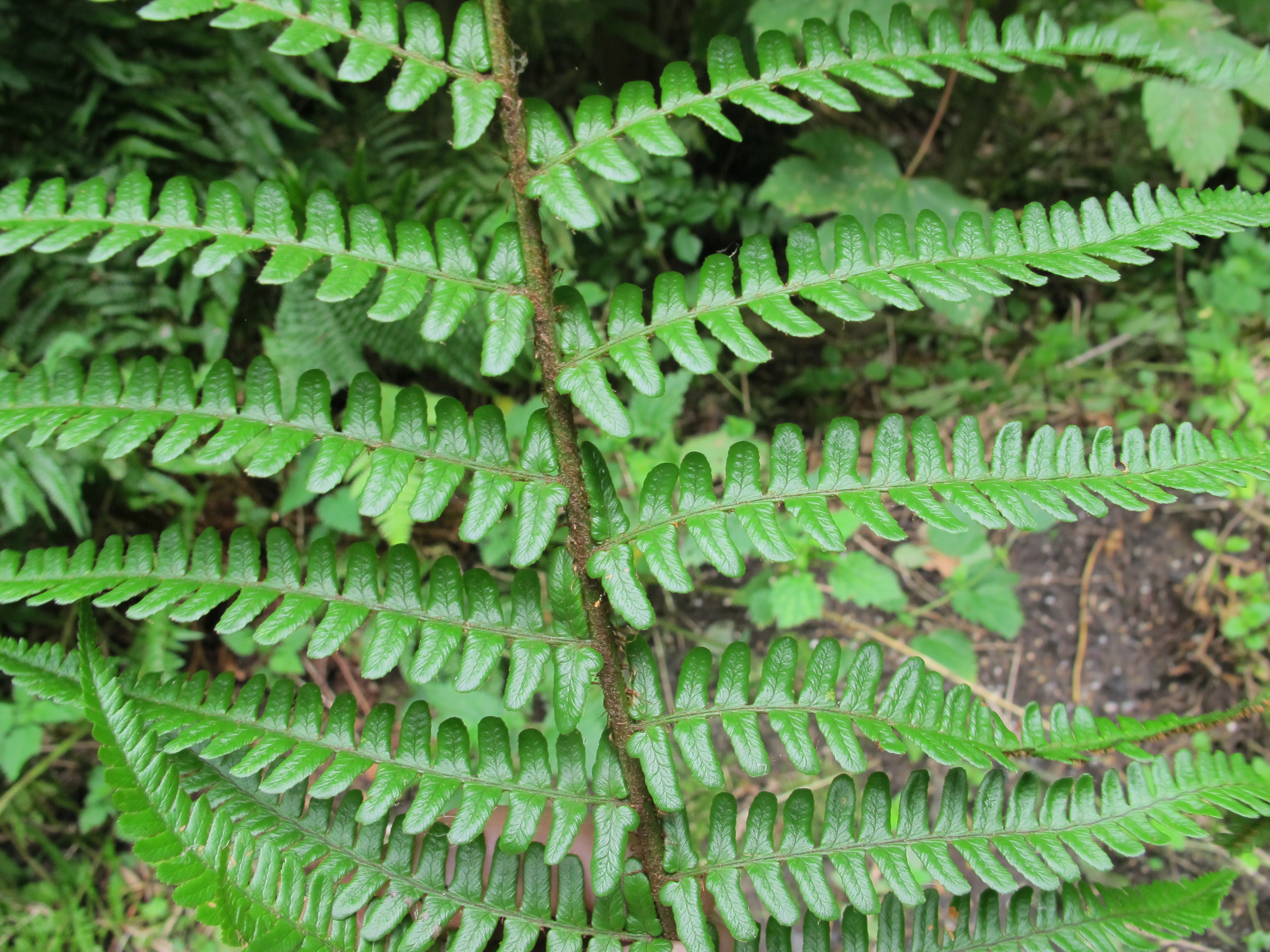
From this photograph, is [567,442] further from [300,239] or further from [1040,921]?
[1040,921]

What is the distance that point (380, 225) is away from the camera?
99cm

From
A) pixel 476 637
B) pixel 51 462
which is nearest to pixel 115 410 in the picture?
pixel 476 637

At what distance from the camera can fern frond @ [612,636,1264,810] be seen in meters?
0.99

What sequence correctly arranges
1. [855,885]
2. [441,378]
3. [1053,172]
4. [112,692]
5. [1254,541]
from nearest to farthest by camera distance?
[112,692]
[855,885]
[1254,541]
[441,378]
[1053,172]

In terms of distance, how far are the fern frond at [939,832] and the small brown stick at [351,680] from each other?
1.62 m

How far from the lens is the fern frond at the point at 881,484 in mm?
962

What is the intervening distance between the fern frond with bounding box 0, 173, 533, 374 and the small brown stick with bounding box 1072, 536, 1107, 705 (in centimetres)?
211

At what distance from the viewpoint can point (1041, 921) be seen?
1.07 m

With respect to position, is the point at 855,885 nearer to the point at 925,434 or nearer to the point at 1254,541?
the point at 925,434

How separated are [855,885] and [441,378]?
2298 millimetres

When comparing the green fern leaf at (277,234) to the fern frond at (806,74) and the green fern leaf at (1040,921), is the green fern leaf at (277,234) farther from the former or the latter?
the green fern leaf at (1040,921)

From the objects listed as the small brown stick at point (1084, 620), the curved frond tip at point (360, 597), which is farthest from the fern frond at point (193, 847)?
Answer: the small brown stick at point (1084, 620)

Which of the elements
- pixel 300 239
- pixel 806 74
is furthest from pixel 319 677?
pixel 806 74

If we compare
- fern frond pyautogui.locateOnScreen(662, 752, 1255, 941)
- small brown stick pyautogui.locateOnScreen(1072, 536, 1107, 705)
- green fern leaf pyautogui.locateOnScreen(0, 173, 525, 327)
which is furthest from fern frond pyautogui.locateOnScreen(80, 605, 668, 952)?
small brown stick pyautogui.locateOnScreen(1072, 536, 1107, 705)
